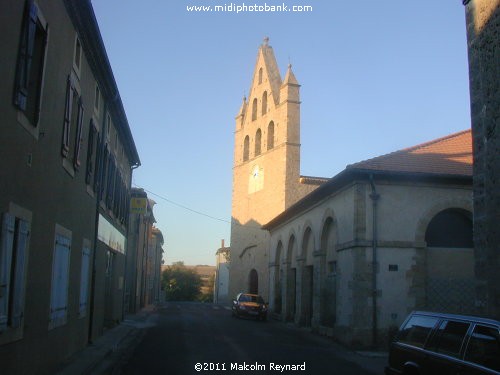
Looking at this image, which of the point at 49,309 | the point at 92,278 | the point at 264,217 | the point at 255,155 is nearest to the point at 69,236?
the point at 49,309

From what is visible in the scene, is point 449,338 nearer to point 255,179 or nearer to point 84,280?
point 84,280

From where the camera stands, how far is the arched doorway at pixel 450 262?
1947cm

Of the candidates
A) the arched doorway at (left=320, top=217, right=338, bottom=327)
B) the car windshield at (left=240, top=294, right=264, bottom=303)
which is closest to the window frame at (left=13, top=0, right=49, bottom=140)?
the arched doorway at (left=320, top=217, right=338, bottom=327)

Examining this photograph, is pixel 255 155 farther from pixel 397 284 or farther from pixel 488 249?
pixel 488 249

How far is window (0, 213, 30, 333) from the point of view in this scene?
24.2 ft

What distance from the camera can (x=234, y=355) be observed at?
1460 cm

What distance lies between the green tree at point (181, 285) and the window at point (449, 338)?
232 feet

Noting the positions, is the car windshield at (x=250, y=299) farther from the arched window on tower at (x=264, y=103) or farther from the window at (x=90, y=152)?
the window at (x=90, y=152)

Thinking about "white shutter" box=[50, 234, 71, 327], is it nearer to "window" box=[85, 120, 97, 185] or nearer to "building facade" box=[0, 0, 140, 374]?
"building facade" box=[0, 0, 140, 374]

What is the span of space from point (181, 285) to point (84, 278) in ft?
210

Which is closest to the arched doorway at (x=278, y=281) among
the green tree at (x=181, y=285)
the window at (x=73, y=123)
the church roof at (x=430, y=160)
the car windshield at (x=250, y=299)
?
the car windshield at (x=250, y=299)

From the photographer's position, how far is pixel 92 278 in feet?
51.8

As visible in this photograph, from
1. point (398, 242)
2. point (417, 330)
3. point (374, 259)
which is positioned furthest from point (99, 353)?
point (398, 242)

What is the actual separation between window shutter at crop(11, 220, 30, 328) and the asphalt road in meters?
4.21
